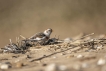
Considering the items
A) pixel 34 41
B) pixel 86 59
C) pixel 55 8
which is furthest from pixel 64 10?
pixel 86 59

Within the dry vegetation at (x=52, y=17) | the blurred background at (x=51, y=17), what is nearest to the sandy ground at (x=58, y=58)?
the dry vegetation at (x=52, y=17)

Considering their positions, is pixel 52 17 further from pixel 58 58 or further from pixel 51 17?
pixel 58 58

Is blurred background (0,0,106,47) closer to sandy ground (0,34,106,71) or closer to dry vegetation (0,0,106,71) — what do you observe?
dry vegetation (0,0,106,71)

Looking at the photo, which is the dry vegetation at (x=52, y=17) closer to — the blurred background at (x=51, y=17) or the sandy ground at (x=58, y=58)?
the blurred background at (x=51, y=17)

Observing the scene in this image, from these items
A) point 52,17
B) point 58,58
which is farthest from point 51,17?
point 58,58

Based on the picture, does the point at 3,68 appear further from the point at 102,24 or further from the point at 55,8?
the point at 55,8

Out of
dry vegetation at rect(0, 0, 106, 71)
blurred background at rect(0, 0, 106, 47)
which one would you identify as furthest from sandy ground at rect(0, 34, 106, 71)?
blurred background at rect(0, 0, 106, 47)
